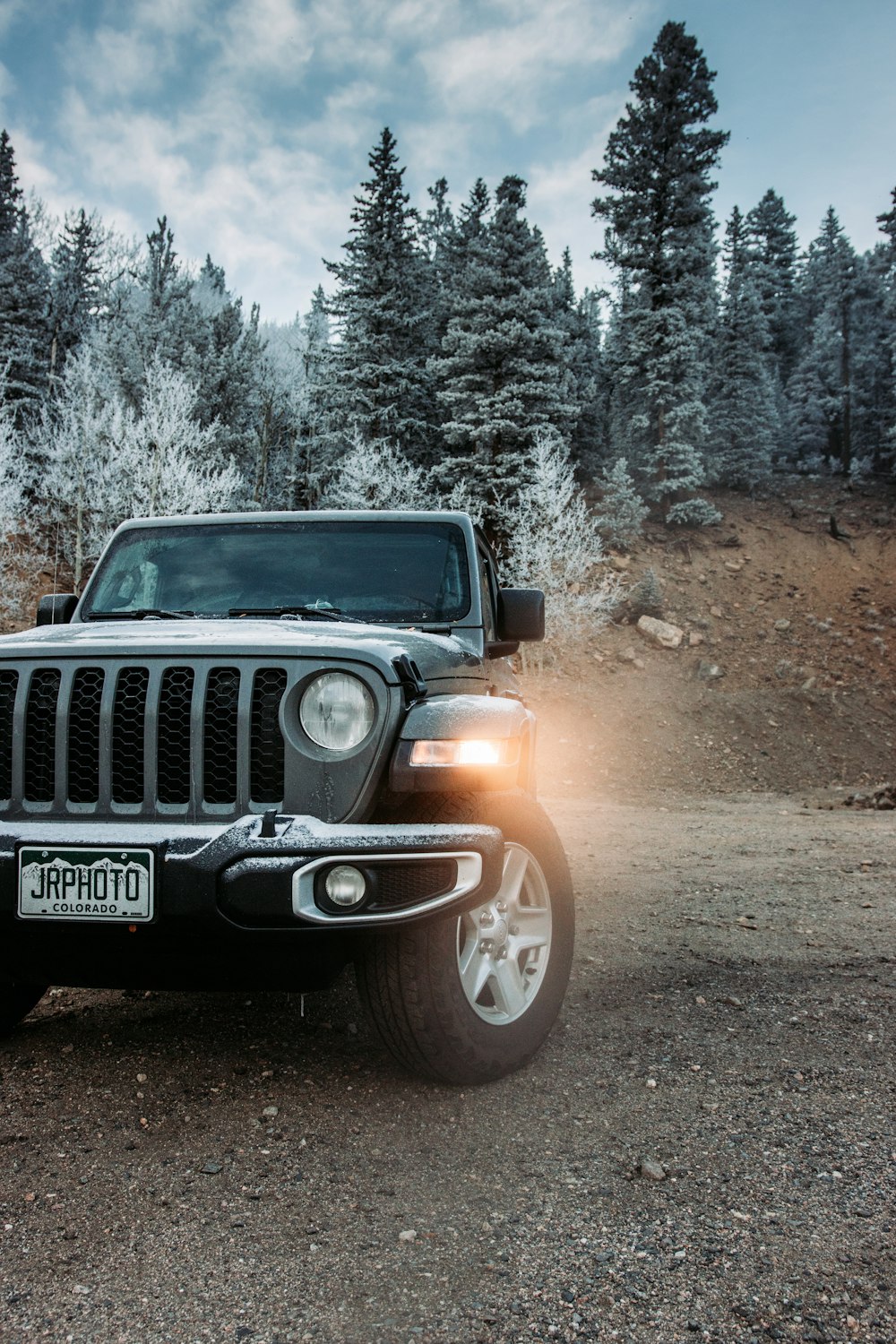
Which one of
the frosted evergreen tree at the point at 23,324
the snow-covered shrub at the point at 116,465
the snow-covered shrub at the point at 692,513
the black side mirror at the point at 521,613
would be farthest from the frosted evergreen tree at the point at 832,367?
the black side mirror at the point at 521,613

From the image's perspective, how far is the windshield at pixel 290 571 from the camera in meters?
3.99

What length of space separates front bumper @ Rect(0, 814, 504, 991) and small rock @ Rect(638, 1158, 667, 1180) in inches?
33.0

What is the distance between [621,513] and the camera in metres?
33.0

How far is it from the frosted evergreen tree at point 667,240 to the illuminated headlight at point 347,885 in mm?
34041

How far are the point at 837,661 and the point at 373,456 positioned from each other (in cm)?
1734

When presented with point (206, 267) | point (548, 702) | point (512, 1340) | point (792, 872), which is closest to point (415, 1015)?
point (512, 1340)

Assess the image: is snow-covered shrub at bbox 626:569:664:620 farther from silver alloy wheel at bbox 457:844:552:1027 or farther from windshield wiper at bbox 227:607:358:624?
silver alloy wheel at bbox 457:844:552:1027

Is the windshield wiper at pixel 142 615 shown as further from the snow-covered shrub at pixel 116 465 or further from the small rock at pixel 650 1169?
the snow-covered shrub at pixel 116 465

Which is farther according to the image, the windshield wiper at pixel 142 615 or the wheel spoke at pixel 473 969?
the windshield wiper at pixel 142 615

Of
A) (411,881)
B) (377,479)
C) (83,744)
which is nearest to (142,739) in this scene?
(83,744)

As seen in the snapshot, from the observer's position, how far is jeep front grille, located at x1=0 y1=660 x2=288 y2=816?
2564 mm

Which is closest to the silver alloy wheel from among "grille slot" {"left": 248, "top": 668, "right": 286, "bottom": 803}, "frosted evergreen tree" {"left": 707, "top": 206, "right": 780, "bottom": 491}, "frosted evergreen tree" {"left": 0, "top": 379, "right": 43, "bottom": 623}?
"grille slot" {"left": 248, "top": 668, "right": 286, "bottom": 803}

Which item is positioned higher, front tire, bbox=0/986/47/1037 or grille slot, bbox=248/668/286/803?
grille slot, bbox=248/668/286/803

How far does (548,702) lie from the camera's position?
24688 mm
